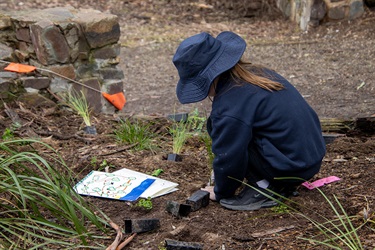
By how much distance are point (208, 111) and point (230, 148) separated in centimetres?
365

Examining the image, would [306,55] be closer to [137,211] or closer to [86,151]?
[86,151]

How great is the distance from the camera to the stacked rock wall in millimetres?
6023

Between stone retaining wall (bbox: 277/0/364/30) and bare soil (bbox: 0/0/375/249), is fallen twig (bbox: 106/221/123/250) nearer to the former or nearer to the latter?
bare soil (bbox: 0/0/375/249)

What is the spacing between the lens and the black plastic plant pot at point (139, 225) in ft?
11.6

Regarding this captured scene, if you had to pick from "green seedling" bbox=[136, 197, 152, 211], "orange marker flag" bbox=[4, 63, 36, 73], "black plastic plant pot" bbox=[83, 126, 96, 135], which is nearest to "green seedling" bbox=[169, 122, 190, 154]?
"black plastic plant pot" bbox=[83, 126, 96, 135]

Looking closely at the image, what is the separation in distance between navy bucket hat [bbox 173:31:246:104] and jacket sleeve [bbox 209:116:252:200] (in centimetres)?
20

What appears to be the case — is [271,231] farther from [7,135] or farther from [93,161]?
[7,135]

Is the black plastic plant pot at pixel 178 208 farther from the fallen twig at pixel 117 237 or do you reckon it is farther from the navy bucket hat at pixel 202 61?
the navy bucket hat at pixel 202 61

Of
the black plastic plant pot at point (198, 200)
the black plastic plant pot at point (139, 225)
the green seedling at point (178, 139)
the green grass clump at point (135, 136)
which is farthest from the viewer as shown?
the green grass clump at point (135, 136)

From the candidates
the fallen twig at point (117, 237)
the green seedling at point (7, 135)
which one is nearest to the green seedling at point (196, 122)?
the green seedling at point (7, 135)

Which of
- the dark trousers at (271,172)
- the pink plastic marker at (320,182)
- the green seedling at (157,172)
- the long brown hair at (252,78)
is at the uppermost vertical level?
the long brown hair at (252,78)

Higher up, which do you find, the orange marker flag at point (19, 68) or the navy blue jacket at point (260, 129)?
the navy blue jacket at point (260, 129)

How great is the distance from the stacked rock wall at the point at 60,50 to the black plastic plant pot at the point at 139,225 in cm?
281

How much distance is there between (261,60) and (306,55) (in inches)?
26.7
